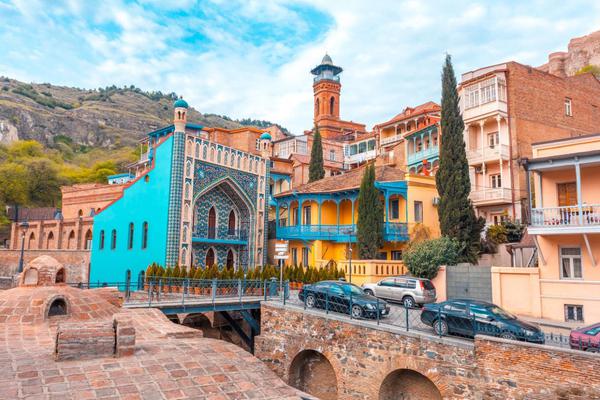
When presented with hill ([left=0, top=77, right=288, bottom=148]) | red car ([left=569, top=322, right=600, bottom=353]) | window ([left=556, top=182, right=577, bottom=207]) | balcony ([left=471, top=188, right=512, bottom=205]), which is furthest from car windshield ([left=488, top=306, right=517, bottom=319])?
hill ([left=0, top=77, right=288, bottom=148])

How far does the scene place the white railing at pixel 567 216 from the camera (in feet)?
54.6

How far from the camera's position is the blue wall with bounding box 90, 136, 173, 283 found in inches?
1075

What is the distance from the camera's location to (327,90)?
71750 millimetres

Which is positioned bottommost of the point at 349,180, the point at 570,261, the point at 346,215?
the point at 570,261

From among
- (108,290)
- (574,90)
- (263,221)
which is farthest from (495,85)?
(108,290)

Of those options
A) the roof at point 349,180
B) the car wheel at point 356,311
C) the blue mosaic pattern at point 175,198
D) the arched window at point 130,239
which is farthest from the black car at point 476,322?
the arched window at point 130,239

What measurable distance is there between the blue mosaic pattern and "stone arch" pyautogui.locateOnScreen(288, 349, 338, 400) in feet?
41.1

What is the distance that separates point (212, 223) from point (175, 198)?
4.30m

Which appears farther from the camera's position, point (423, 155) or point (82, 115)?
point (82, 115)

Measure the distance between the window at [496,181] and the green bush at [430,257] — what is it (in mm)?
7688

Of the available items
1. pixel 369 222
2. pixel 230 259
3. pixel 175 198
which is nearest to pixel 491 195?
pixel 369 222

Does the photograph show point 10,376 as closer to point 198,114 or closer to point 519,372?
point 519,372

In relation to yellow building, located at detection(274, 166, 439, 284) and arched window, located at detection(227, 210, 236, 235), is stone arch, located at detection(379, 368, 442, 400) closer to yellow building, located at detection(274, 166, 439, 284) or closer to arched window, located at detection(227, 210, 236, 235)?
yellow building, located at detection(274, 166, 439, 284)

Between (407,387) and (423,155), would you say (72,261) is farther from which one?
(407,387)
